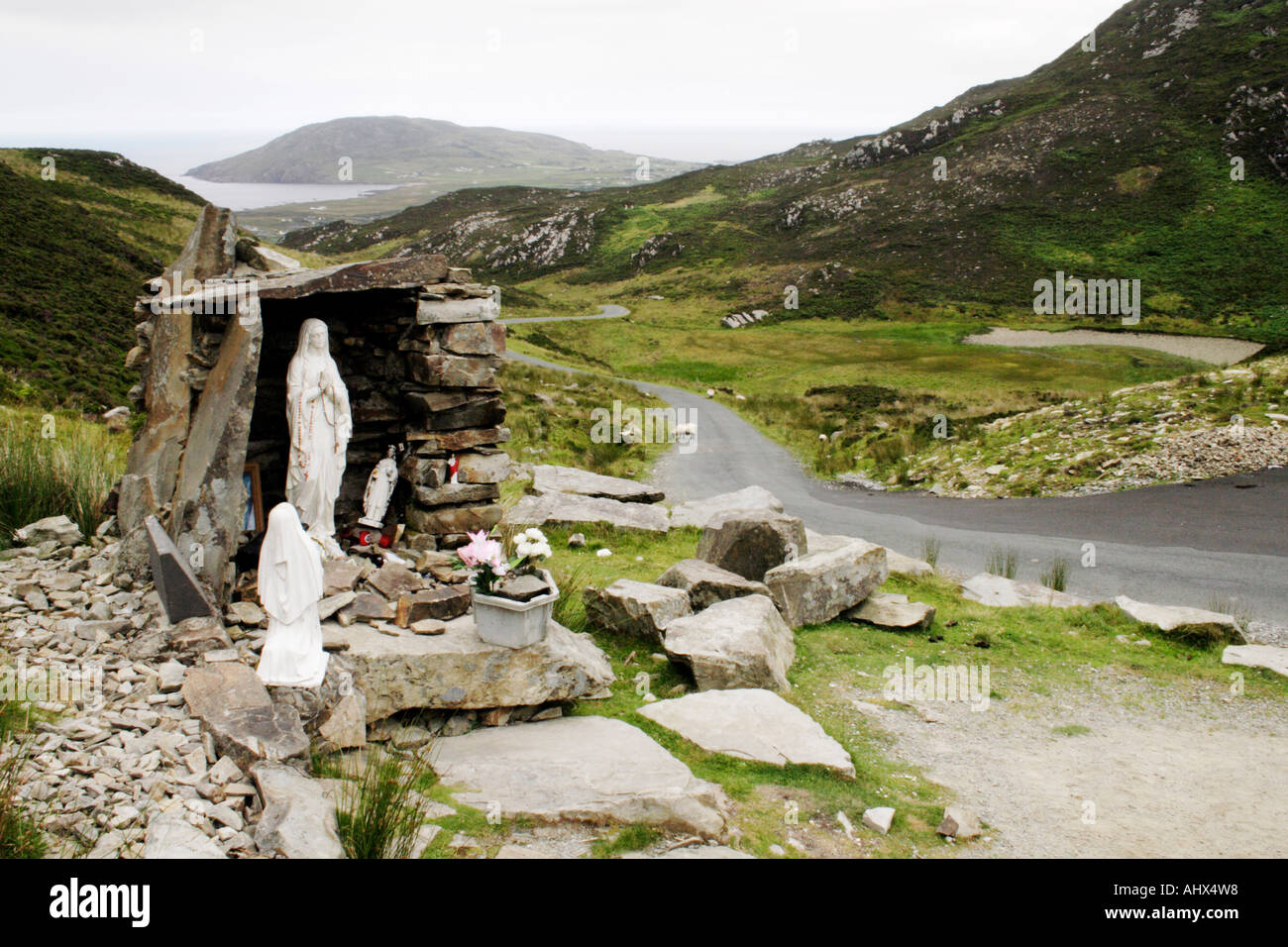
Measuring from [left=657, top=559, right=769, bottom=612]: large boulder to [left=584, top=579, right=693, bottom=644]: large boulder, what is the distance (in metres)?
0.30

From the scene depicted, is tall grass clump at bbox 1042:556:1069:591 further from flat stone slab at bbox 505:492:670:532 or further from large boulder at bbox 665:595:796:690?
flat stone slab at bbox 505:492:670:532

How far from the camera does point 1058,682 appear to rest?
33.3 feet

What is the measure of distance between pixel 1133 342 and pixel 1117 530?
47086 millimetres

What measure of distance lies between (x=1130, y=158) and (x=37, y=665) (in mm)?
97149

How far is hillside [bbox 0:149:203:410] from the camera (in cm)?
2022

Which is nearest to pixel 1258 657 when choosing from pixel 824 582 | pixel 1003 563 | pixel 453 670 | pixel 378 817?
pixel 1003 563

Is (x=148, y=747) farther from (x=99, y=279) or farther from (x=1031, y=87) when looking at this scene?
(x=1031, y=87)

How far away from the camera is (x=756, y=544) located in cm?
1268

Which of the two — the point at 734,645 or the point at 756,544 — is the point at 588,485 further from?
the point at 734,645

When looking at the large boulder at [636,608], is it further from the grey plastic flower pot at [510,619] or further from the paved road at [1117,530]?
the paved road at [1117,530]

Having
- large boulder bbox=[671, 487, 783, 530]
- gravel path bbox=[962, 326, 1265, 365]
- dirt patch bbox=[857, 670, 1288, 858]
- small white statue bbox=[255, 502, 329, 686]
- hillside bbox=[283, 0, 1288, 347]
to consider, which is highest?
hillside bbox=[283, 0, 1288, 347]

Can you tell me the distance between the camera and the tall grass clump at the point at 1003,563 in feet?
47.7

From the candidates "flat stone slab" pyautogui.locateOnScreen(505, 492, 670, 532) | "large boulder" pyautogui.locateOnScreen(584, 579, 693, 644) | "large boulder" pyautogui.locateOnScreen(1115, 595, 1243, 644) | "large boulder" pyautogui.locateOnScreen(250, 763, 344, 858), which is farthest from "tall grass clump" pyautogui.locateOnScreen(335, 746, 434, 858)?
"large boulder" pyautogui.locateOnScreen(1115, 595, 1243, 644)
